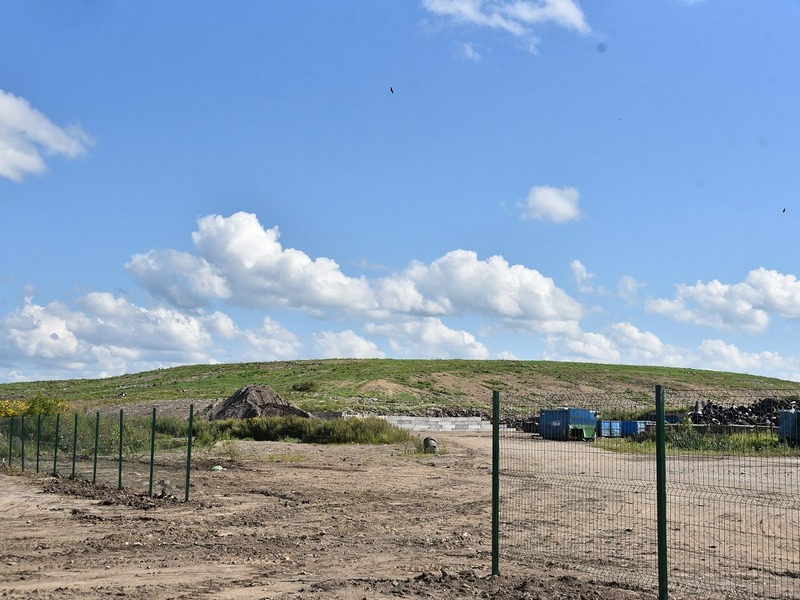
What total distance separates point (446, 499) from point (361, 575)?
9570 mm

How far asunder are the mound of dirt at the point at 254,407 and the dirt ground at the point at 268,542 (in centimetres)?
2583

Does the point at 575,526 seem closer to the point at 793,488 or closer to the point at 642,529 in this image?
the point at 642,529

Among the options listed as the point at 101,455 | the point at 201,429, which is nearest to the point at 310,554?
the point at 101,455

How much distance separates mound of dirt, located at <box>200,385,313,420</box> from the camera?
5294 centimetres

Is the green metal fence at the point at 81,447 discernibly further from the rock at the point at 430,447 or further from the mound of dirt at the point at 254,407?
the mound of dirt at the point at 254,407

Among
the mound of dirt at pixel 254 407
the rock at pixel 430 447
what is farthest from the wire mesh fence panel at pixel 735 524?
the mound of dirt at pixel 254 407

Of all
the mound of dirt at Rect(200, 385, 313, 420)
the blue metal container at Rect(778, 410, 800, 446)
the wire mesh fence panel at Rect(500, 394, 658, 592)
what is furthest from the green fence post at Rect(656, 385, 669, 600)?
the mound of dirt at Rect(200, 385, 313, 420)

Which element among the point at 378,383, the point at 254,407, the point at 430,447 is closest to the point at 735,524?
the point at 430,447

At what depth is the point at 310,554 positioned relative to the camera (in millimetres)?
13422

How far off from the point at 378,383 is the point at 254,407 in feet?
134

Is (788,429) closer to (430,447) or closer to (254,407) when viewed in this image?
(430,447)

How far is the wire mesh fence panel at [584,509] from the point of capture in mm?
11648

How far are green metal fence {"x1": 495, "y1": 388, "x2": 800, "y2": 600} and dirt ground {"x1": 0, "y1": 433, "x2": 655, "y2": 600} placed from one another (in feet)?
2.36

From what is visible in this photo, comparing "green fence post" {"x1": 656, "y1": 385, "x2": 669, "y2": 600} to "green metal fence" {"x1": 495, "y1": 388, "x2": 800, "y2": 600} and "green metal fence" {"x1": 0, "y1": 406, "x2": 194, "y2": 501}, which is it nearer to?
"green metal fence" {"x1": 495, "y1": 388, "x2": 800, "y2": 600}
